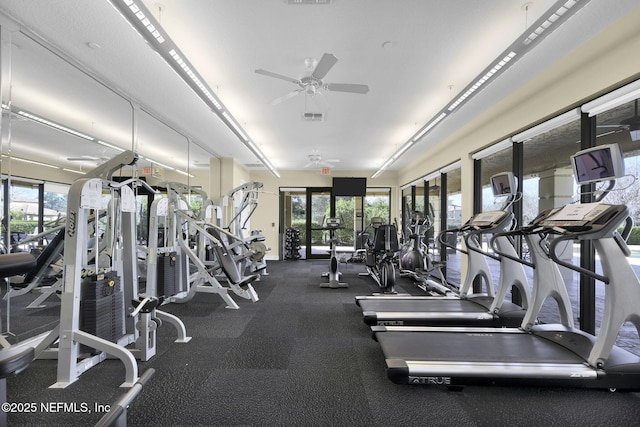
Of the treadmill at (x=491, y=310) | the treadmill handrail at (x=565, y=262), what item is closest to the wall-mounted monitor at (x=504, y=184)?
the treadmill at (x=491, y=310)

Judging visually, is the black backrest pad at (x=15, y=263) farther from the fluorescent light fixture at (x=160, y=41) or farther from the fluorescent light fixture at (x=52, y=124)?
the fluorescent light fixture at (x=52, y=124)

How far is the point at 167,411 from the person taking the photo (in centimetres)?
195

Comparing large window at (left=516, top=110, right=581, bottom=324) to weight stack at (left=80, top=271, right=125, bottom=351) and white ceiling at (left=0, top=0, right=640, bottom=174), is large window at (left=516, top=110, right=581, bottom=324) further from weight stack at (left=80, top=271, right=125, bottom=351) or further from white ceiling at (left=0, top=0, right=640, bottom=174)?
weight stack at (left=80, top=271, right=125, bottom=351)

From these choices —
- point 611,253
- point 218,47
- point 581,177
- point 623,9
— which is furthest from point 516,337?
point 218,47

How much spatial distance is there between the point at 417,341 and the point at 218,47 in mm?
3386

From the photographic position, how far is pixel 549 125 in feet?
11.8

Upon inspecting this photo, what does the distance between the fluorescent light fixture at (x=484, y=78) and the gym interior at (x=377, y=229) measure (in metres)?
0.02

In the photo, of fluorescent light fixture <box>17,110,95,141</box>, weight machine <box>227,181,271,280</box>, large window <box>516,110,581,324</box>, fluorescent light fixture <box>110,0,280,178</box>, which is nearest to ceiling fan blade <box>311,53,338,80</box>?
fluorescent light fixture <box>110,0,280,178</box>

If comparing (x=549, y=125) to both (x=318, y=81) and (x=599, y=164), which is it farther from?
(x=318, y=81)

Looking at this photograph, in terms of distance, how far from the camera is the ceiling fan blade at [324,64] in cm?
263

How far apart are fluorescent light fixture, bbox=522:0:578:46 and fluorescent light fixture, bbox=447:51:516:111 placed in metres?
0.20

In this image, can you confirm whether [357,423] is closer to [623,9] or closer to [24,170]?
[623,9]

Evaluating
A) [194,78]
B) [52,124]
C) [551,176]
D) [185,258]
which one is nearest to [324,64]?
[194,78]

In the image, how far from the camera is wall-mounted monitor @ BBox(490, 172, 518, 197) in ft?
10.4
